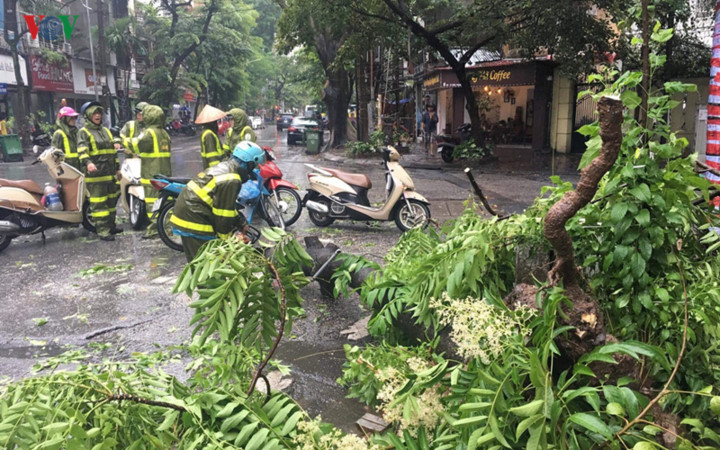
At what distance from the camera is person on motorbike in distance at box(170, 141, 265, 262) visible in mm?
4598

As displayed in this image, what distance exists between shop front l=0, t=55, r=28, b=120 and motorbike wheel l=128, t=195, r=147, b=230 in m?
20.0

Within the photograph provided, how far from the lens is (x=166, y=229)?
278 inches

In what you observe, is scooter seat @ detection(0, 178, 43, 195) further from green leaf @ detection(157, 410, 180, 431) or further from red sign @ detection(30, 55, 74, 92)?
red sign @ detection(30, 55, 74, 92)

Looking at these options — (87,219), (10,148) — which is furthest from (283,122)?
(87,219)

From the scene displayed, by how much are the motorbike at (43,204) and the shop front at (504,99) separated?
605 inches

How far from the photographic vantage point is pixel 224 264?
208 cm

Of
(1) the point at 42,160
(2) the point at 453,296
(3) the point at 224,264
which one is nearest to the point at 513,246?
(2) the point at 453,296

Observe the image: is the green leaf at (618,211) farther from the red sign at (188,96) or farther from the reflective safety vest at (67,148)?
the red sign at (188,96)

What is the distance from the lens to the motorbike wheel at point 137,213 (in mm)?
8227

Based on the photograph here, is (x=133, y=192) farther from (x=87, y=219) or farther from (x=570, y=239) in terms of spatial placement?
(x=570, y=239)

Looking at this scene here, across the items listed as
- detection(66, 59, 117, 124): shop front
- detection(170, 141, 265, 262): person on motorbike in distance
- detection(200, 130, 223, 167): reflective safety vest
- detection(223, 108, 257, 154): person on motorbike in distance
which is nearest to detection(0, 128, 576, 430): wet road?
detection(170, 141, 265, 262): person on motorbike in distance

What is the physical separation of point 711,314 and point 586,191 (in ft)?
2.61

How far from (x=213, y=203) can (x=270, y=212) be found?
11.2 feet

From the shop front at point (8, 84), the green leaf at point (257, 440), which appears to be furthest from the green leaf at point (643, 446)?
the shop front at point (8, 84)
